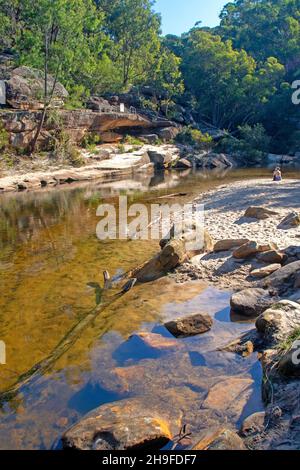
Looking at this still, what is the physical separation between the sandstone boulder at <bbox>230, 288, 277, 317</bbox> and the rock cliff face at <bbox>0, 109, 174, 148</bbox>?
2861 centimetres

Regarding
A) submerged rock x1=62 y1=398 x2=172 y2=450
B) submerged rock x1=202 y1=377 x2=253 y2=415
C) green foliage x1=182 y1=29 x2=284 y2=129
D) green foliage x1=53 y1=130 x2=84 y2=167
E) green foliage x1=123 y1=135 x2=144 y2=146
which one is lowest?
submerged rock x1=202 y1=377 x2=253 y2=415

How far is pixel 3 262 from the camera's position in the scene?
36.7 ft

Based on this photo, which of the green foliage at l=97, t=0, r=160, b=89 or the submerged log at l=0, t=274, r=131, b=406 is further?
the green foliage at l=97, t=0, r=160, b=89

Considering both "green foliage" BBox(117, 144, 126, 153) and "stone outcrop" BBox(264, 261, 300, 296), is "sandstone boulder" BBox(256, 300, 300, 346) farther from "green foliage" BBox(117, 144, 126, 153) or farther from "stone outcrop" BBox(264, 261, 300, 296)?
"green foliage" BBox(117, 144, 126, 153)

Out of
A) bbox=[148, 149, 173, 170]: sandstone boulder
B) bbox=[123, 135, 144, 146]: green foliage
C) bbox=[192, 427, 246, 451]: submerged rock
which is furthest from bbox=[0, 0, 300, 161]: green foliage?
bbox=[192, 427, 246, 451]: submerged rock

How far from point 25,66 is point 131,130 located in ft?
46.7

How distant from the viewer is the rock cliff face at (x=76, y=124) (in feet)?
104

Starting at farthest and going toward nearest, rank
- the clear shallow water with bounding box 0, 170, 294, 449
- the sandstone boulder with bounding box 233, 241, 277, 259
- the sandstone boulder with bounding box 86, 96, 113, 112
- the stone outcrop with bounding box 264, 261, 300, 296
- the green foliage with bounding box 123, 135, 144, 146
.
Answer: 1. the green foliage with bounding box 123, 135, 144, 146
2. the sandstone boulder with bounding box 86, 96, 113, 112
3. the sandstone boulder with bounding box 233, 241, 277, 259
4. the stone outcrop with bounding box 264, 261, 300, 296
5. the clear shallow water with bounding box 0, 170, 294, 449

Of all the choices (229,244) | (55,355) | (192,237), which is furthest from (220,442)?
(192,237)

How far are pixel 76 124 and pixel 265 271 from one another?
31.7 metres

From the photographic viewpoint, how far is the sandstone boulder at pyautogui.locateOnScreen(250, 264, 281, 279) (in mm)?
8555

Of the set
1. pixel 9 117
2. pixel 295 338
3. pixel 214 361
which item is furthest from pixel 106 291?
pixel 9 117

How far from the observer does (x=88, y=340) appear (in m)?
6.78

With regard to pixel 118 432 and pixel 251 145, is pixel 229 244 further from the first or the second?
pixel 251 145
